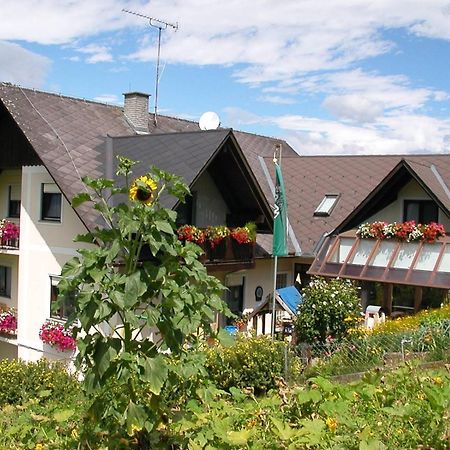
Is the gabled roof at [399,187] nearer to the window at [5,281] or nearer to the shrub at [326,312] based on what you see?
the shrub at [326,312]

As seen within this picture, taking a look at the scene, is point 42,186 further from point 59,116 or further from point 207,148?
point 207,148

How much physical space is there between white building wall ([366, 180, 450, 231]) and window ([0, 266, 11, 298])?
10.9m

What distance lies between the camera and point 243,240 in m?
17.9

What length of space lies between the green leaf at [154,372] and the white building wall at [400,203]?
51.0 feet

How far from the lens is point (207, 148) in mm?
16750

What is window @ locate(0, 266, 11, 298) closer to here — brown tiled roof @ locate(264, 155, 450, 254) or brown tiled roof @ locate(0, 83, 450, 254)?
brown tiled roof @ locate(0, 83, 450, 254)

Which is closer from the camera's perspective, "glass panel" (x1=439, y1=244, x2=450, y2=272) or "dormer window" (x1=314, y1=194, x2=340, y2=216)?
"glass panel" (x1=439, y1=244, x2=450, y2=272)

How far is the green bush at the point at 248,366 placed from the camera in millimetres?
10422

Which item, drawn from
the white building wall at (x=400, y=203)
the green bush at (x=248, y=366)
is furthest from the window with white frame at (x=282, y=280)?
the green bush at (x=248, y=366)

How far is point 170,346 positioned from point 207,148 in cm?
1221

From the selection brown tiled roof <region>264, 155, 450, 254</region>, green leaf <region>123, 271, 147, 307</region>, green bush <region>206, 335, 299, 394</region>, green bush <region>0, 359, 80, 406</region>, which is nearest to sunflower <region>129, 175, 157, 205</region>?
green leaf <region>123, 271, 147, 307</region>

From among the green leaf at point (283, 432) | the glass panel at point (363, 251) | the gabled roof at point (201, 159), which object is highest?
the gabled roof at point (201, 159)

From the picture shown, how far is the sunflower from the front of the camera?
17.5 ft

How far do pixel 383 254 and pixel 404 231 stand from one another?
90cm
